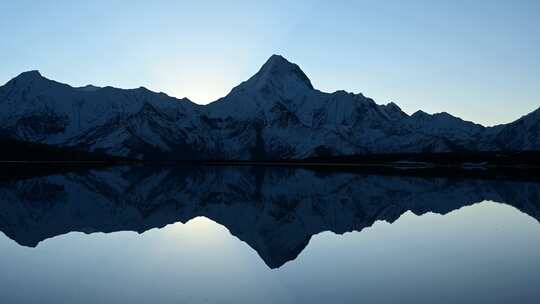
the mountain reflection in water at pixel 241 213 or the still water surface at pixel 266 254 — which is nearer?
the still water surface at pixel 266 254

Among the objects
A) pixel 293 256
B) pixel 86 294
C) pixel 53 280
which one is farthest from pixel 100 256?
pixel 293 256

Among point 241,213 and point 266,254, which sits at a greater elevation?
point 241,213

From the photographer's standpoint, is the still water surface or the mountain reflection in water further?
the mountain reflection in water

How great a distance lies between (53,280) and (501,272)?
899 inches

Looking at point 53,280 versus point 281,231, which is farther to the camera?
point 281,231

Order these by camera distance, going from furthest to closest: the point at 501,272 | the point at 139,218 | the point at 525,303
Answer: the point at 139,218, the point at 501,272, the point at 525,303

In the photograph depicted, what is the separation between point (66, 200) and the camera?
228ft

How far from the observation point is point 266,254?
33438 mm

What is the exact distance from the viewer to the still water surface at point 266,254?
928 inches

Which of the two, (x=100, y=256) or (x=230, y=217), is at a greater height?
(x=230, y=217)

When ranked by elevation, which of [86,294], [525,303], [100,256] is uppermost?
[100,256]

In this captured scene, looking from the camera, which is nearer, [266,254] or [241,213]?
[266,254]

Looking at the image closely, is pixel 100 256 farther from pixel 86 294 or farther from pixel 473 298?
pixel 473 298

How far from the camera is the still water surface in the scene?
77.3ft
